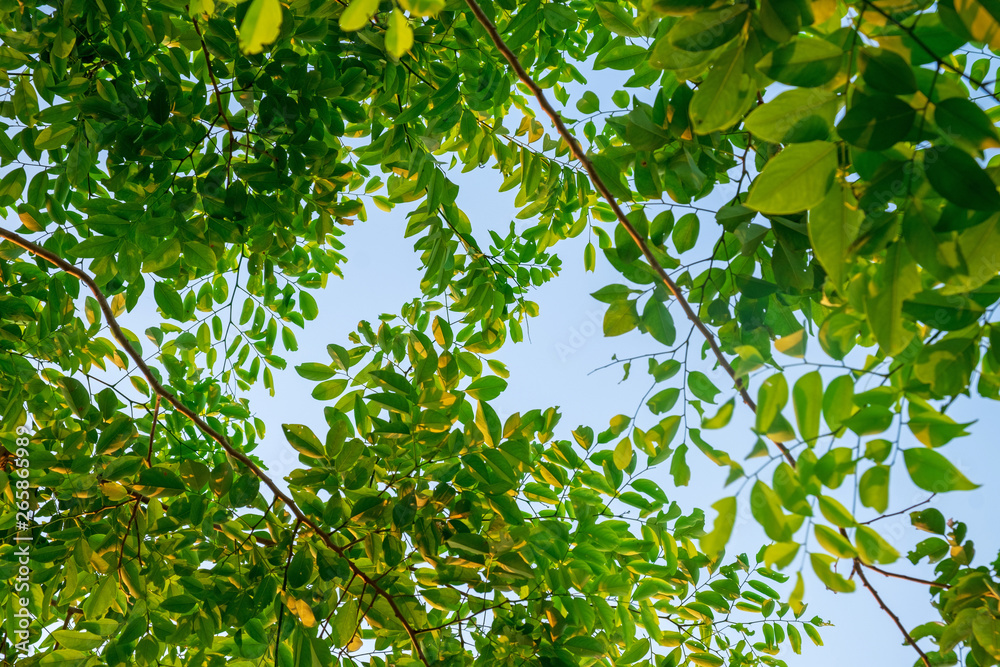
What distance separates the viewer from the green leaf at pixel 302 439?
1378 millimetres

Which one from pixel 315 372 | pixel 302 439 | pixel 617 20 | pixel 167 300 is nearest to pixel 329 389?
pixel 315 372

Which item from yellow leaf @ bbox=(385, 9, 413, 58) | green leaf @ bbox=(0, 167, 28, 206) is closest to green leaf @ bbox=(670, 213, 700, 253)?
yellow leaf @ bbox=(385, 9, 413, 58)

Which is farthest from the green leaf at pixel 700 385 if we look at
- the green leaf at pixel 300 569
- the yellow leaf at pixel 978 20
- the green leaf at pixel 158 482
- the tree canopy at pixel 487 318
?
the green leaf at pixel 158 482

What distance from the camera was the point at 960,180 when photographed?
0.63 m

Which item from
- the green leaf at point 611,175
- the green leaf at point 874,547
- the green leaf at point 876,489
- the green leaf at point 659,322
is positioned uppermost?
the green leaf at point 611,175

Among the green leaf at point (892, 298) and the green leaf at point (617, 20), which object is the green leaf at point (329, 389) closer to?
the green leaf at point (617, 20)

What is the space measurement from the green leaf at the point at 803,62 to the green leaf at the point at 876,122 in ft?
0.22

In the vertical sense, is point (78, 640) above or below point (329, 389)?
below

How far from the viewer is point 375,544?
139cm

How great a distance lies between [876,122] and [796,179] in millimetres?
94

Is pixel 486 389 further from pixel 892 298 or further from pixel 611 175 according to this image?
pixel 892 298

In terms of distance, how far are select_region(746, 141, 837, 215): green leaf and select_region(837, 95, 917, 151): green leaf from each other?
6 cm

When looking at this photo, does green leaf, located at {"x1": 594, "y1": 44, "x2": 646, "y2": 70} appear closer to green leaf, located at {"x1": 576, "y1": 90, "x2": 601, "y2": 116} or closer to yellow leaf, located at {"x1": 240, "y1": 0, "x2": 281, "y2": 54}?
green leaf, located at {"x1": 576, "y1": 90, "x2": 601, "y2": 116}

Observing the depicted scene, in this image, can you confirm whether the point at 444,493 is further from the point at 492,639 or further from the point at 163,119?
the point at 163,119
